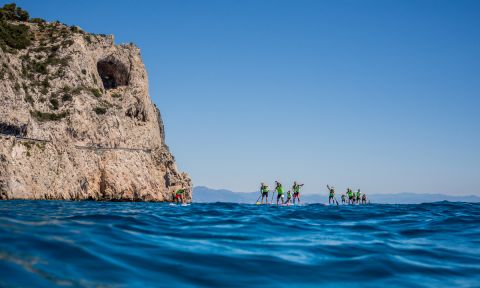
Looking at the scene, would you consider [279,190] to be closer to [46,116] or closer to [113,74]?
[46,116]

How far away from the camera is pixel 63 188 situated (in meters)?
44.0

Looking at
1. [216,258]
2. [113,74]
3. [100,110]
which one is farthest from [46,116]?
[216,258]

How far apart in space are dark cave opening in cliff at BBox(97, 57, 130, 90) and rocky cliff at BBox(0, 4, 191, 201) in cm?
17

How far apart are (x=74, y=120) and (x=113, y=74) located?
21623mm

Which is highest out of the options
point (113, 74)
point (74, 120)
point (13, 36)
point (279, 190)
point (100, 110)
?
point (13, 36)

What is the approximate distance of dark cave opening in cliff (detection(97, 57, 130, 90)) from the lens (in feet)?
234

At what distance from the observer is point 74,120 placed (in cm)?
5297

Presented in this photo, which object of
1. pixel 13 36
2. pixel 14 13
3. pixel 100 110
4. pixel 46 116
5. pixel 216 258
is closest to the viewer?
pixel 216 258

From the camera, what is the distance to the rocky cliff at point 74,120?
42.4 meters

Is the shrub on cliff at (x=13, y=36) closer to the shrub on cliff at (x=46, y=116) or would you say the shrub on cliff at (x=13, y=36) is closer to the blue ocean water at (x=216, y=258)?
the shrub on cliff at (x=46, y=116)

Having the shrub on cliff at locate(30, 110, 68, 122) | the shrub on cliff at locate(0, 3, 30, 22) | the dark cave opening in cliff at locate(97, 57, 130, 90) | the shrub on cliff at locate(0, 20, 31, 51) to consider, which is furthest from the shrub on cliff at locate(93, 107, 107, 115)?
the shrub on cliff at locate(0, 3, 30, 22)

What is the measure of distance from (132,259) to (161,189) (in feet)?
180

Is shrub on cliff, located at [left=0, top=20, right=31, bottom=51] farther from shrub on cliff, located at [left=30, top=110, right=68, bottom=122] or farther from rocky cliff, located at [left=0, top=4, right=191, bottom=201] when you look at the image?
shrub on cliff, located at [left=30, top=110, right=68, bottom=122]

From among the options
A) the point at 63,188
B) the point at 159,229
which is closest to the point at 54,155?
the point at 63,188
